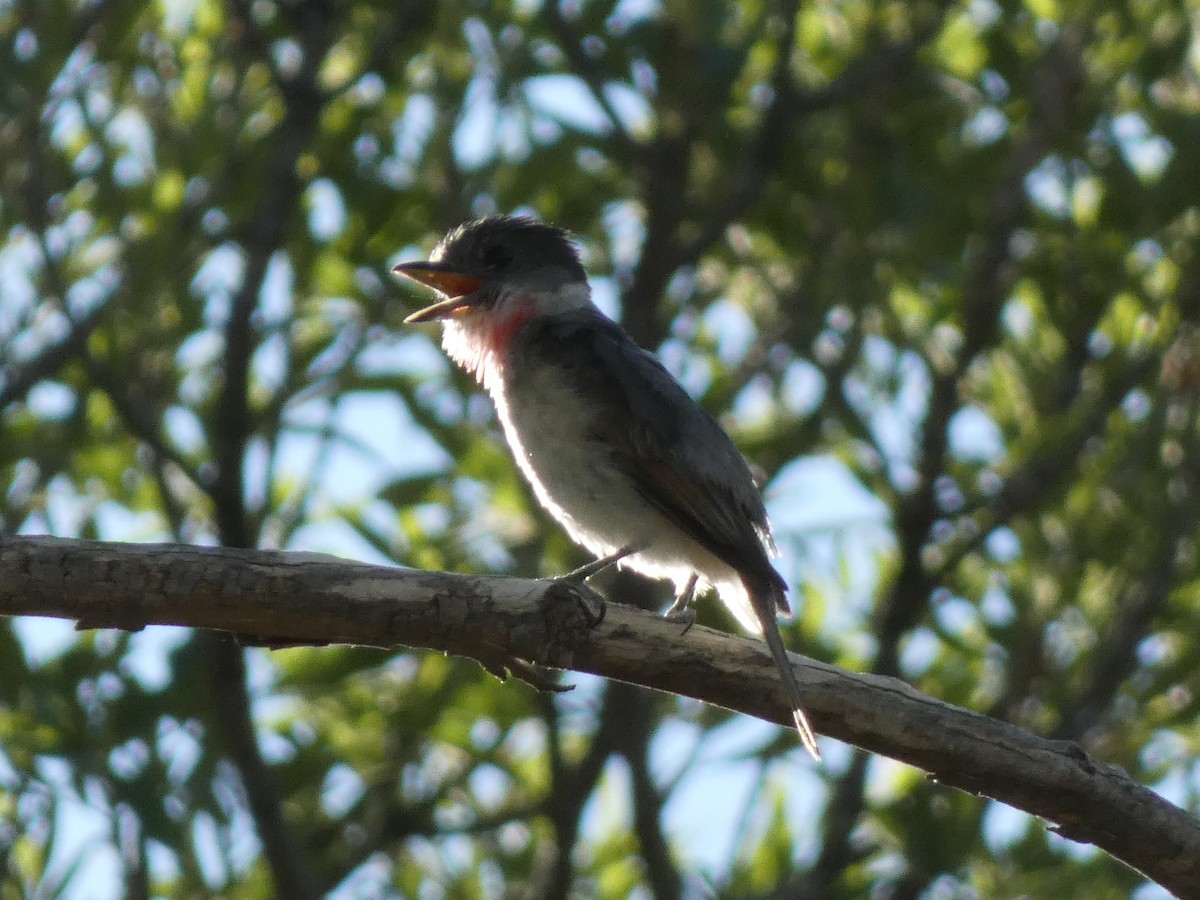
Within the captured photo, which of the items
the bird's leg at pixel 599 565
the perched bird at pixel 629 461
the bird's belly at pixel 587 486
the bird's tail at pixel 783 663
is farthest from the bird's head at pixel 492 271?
the bird's tail at pixel 783 663

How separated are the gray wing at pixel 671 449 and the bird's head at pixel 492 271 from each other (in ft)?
2.04

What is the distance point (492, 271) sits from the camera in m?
5.96

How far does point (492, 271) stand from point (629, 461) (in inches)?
51.8

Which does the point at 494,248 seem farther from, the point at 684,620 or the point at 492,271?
the point at 684,620

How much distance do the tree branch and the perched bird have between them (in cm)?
49

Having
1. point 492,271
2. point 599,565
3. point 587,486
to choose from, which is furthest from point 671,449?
point 492,271

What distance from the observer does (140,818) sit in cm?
525

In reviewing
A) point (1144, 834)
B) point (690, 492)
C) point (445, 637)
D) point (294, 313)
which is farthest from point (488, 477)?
point (1144, 834)

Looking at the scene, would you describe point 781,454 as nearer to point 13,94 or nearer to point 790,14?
point 790,14

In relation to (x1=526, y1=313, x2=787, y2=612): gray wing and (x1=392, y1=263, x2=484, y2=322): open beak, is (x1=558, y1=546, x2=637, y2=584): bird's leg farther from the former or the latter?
(x1=392, y1=263, x2=484, y2=322): open beak

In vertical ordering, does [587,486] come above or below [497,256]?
below

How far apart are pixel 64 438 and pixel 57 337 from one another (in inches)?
13.7

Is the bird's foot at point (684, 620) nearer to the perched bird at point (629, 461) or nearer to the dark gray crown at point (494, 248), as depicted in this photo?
the perched bird at point (629, 461)

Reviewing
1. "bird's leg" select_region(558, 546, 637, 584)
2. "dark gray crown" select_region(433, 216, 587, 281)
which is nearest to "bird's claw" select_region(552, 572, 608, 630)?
"bird's leg" select_region(558, 546, 637, 584)
